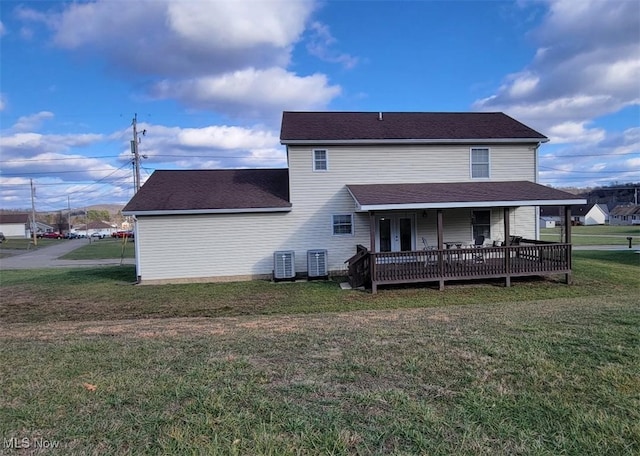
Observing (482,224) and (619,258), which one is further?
(619,258)

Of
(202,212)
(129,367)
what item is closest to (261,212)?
(202,212)

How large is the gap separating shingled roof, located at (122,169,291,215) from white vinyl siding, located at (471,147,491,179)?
7.36 meters

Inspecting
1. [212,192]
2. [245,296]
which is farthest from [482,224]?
[212,192]

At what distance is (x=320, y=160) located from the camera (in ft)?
48.6

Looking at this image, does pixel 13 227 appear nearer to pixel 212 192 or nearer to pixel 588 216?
pixel 212 192

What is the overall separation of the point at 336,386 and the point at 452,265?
9805 millimetres

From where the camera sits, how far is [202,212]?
14.1m

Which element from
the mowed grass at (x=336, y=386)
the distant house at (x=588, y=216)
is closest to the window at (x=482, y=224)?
the mowed grass at (x=336, y=386)

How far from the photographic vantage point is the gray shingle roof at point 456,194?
480 inches

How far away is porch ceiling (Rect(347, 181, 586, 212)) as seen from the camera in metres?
12.1

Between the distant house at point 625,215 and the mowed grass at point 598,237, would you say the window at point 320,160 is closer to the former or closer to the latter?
the mowed grass at point 598,237

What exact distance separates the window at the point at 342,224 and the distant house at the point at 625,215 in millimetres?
90236

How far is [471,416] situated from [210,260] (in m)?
12.5

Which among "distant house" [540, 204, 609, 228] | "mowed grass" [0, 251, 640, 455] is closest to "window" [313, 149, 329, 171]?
"mowed grass" [0, 251, 640, 455]
